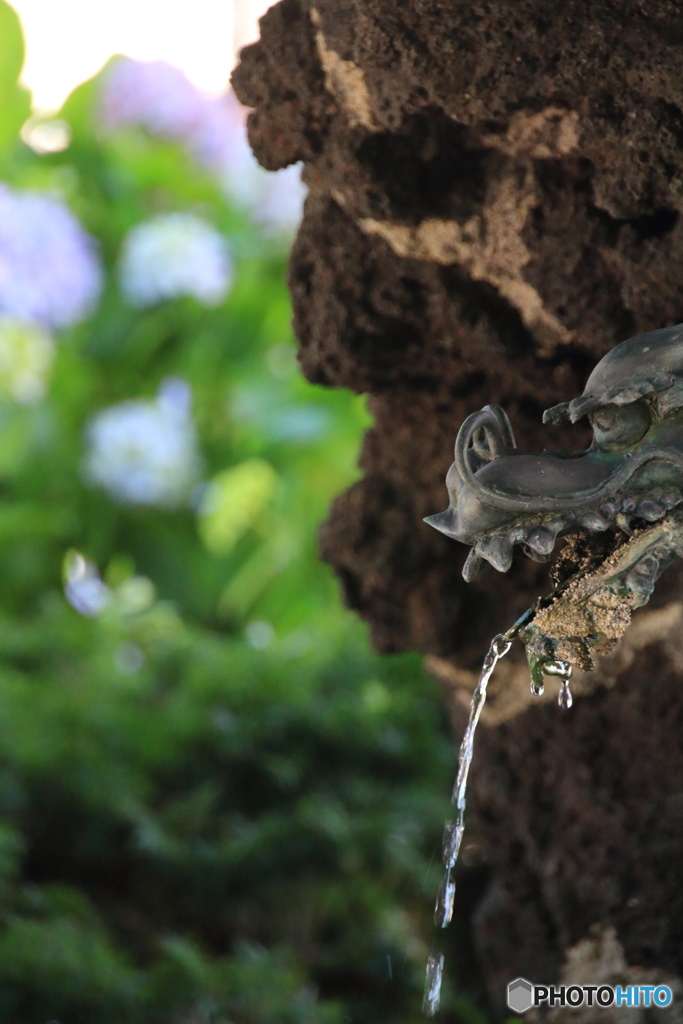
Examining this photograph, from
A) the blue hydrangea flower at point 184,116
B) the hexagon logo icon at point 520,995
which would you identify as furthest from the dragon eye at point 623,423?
the blue hydrangea flower at point 184,116

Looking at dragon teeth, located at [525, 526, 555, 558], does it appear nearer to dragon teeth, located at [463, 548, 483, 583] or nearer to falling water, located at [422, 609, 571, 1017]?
dragon teeth, located at [463, 548, 483, 583]

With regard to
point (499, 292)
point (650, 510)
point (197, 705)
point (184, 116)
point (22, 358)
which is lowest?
point (650, 510)

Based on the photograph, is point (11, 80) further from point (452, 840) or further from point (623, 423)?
point (623, 423)

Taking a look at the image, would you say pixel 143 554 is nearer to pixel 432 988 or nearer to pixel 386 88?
pixel 432 988

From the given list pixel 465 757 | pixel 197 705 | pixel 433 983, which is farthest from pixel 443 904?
pixel 197 705

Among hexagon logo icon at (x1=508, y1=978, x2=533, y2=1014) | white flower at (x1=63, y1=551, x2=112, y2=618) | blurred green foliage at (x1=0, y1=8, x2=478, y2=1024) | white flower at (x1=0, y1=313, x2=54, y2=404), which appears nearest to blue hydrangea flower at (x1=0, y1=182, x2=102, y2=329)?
white flower at (x1=0, y1=313, x2=54, y2=404)

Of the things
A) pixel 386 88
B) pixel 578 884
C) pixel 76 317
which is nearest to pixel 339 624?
pixel 76 317
